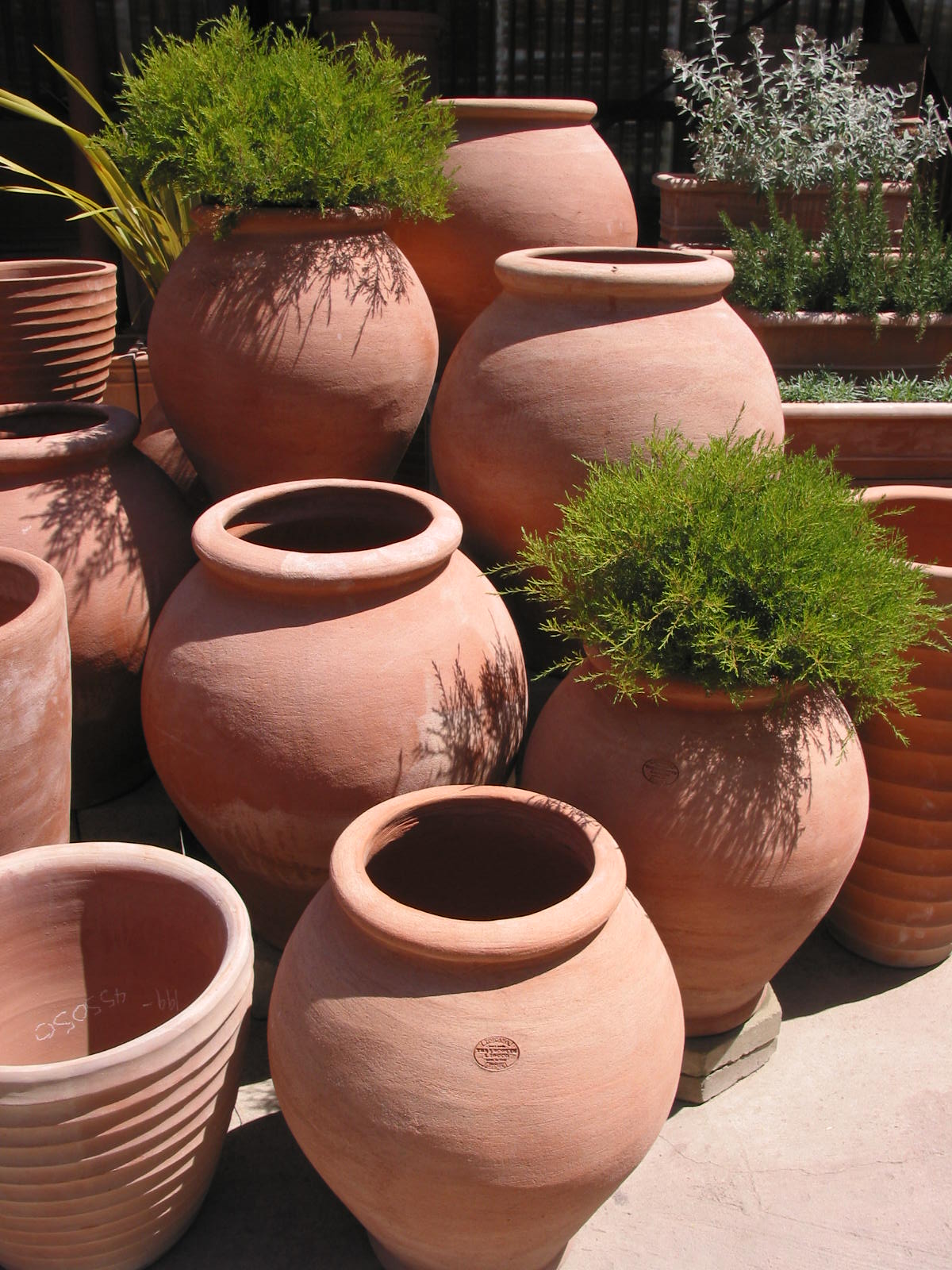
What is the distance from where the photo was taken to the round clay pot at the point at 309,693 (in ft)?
6.92

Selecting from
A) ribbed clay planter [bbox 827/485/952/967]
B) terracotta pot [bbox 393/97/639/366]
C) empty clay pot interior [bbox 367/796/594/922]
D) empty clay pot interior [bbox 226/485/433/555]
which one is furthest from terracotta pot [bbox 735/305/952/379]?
empty clay pot interior [bbox 367/796/594/922]

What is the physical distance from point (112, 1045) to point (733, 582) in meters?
1.39

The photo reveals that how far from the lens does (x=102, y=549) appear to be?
8.60 feet

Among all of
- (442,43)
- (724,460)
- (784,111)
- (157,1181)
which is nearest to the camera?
(157,1181)

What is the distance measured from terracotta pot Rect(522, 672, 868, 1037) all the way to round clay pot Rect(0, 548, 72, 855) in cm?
90

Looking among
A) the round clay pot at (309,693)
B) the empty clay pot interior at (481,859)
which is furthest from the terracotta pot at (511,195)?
the empty clay pot interior at (481,859)

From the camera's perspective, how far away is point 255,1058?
2.38 meters

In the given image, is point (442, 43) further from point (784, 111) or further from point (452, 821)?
point (452, 821)

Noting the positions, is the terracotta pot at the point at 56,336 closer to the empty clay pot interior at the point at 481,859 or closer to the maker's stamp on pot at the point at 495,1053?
the empty clay pot interior at the point at 481,859

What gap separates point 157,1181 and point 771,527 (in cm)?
143

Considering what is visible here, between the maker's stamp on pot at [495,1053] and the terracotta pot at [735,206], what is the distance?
3759 mm

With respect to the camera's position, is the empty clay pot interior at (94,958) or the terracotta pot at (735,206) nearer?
the empty clay pot interior at (94,958)

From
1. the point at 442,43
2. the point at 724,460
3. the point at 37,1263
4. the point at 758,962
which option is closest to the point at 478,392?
the point at 724,460

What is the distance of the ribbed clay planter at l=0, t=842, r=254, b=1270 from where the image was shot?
63.1 inches
